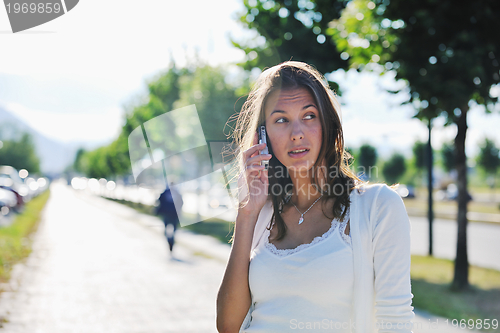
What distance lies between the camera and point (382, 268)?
1722 millimetres

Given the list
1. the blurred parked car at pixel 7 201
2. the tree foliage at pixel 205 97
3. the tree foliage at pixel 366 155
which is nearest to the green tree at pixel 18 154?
the tree foliage at pixel 205 97

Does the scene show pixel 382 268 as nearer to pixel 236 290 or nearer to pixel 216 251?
pixel 236 290

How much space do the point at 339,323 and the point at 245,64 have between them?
6615mm

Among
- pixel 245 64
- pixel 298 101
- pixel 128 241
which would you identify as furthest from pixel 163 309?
pixel 128 241

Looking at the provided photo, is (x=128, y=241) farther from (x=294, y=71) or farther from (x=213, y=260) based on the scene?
(x=294, y=71)

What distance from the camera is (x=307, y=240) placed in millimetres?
1963

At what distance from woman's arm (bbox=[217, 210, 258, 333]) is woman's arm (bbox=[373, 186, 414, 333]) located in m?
0.60

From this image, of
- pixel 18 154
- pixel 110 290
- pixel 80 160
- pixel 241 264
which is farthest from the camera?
pixel 80 160

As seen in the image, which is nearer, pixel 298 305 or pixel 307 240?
pixel 298 305

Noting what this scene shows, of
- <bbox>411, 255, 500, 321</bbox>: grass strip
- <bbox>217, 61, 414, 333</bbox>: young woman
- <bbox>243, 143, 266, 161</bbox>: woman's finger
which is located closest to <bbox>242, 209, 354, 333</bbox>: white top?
<bbox>217, 61, 414, 333</bbox>: young woman

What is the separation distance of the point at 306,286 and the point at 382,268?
0.33m

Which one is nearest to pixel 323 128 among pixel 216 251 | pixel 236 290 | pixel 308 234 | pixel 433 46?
pixel 308 234

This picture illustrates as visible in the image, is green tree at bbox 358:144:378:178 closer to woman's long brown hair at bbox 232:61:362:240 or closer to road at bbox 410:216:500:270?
road at bbox 410:216:500:270

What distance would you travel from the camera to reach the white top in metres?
1.73
